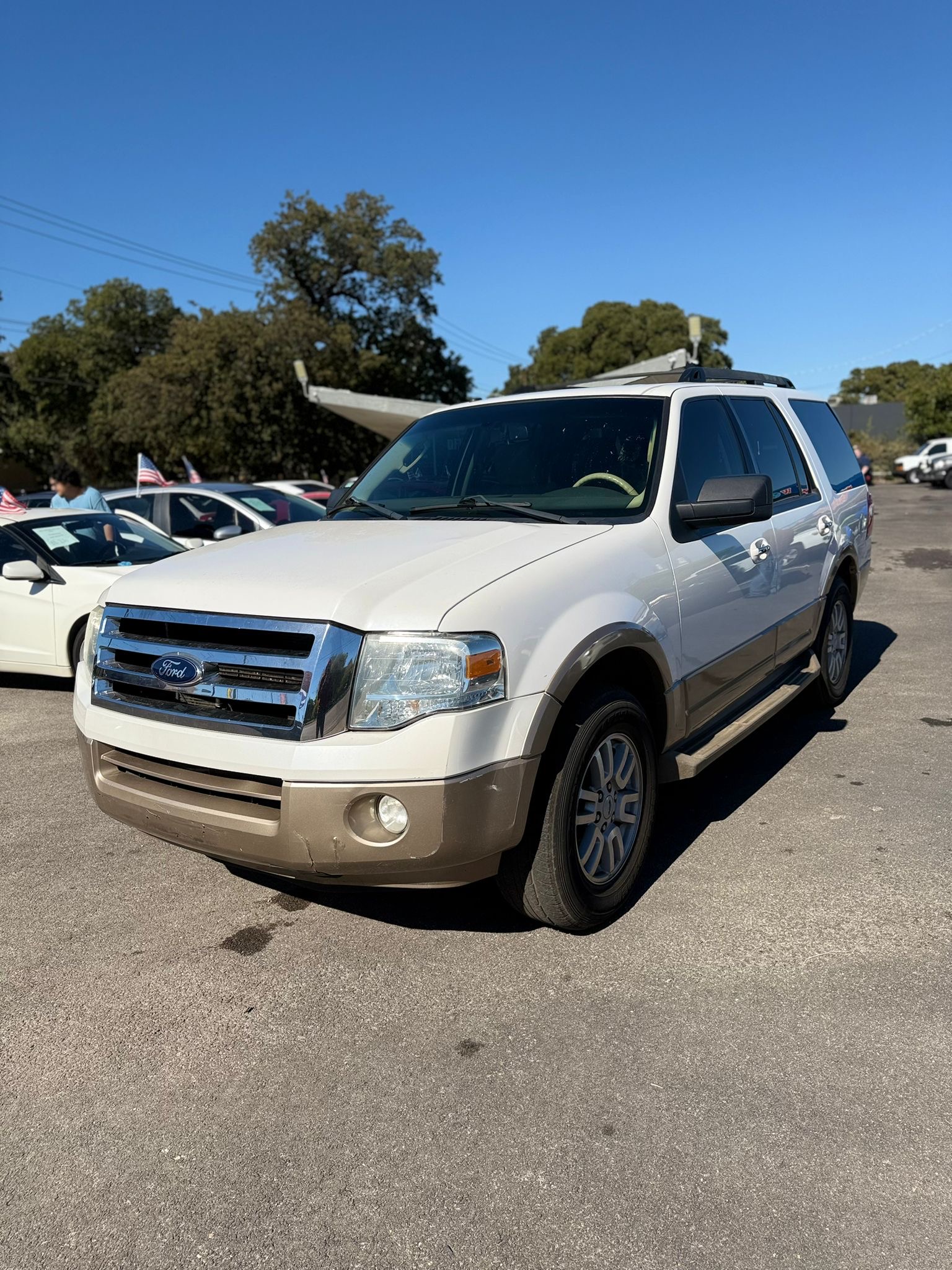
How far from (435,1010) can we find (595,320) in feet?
219

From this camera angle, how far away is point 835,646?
6.36 m

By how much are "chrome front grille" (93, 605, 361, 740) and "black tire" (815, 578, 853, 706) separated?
3829 mm

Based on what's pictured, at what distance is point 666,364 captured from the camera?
20.3m

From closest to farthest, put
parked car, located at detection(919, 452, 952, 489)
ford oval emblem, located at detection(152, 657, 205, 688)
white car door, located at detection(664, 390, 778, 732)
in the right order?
ford oval emblem, located at detection(152, 657, 205, 688) → white car door, located at detection(664, 390, 778, 732) → parked car, located at detection(919, 452, 952, 489)

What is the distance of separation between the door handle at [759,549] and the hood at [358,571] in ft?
3.92

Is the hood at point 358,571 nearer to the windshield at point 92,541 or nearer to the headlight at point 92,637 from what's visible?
the headlight at point 92,637

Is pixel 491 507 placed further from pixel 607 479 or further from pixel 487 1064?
pixel 487 1064

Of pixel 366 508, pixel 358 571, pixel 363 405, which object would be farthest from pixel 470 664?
pixel 363 405

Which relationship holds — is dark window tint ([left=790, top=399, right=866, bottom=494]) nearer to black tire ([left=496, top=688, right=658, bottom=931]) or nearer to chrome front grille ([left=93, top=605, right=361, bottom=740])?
black tire ([left=496, top=688, right=658, bottom=931])

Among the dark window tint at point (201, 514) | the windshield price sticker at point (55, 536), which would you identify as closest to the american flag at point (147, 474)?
the dark window tint at point (201, 514)

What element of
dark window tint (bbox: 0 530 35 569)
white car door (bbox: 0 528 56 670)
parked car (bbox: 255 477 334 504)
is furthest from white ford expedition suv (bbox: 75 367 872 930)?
parked car (bbox: 255 477 334 504)

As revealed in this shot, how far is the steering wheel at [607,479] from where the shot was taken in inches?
159

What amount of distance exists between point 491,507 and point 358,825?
158 centimetres

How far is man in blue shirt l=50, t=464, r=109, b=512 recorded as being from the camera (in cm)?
937
